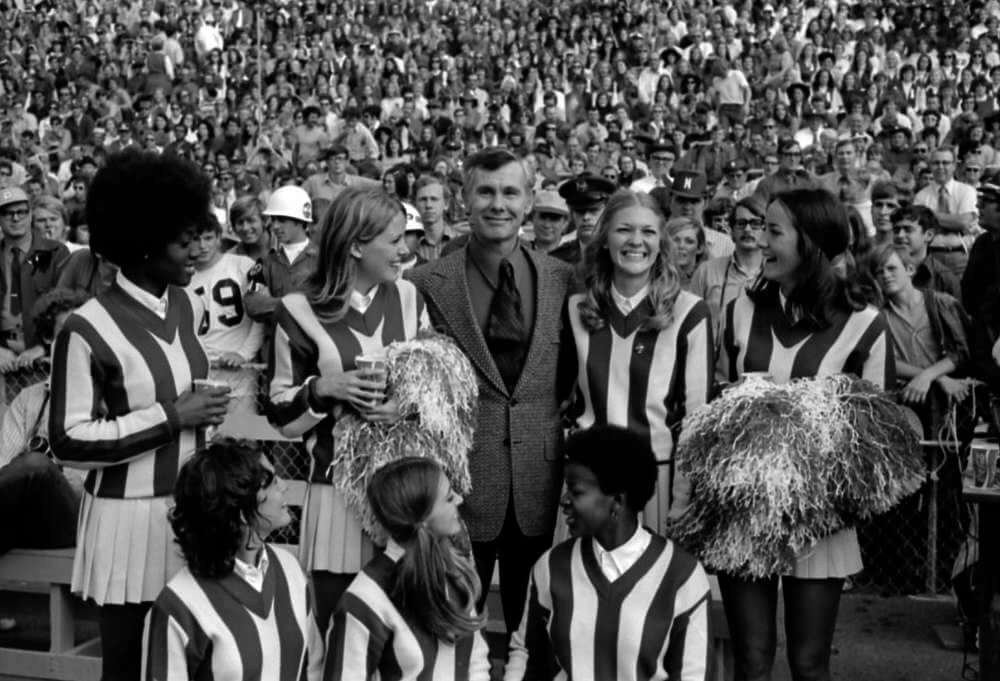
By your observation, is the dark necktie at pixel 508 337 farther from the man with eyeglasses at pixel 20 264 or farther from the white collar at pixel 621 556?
the man with eyeglasses at pixel 20 264

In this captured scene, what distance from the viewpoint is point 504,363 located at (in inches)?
151

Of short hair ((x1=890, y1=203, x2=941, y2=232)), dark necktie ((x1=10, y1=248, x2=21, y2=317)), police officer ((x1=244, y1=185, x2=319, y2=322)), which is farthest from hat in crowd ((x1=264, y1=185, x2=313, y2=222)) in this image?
short hair ((x1=890, y1=203, x2=941, y2=232))

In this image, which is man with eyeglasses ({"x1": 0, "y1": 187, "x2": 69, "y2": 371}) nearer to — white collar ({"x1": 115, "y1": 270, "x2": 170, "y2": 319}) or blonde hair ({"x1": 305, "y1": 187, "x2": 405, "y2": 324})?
white collar ({"x1": 115, "y1": 270, "x2": 170, "y2": 319})

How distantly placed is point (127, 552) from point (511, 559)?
116 centimetres

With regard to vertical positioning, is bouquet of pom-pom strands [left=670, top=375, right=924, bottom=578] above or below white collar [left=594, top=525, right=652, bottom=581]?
above

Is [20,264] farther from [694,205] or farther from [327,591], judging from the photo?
[327,591]

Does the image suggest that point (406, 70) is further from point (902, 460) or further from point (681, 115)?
point (902, 460)

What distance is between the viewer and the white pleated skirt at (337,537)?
11.8ft

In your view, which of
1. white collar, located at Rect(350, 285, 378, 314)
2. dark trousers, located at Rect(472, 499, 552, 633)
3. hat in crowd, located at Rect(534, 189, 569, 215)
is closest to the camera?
white collar, located at Rect(350, 285, 378, 314)

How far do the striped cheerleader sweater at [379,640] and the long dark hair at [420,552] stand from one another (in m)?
0.04

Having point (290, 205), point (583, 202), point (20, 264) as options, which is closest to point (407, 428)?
point (583, 202)

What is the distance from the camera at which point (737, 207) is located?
6.59 meters

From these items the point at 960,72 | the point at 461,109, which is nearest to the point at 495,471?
the point at 461,109

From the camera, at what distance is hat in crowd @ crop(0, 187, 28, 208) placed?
855 centimetres
